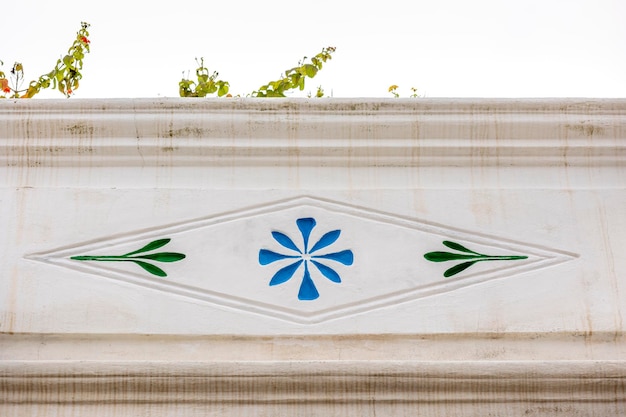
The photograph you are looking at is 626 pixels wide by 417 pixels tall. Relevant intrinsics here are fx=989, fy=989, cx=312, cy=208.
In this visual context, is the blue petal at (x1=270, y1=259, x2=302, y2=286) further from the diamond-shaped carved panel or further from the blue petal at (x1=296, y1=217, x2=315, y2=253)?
the blue petal at (x1=296, y1=217, x2=315, y2=253)

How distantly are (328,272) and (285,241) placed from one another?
21 cm

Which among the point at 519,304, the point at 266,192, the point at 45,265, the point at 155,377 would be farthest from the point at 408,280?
the point at 45,265

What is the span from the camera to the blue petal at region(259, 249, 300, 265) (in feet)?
11.9

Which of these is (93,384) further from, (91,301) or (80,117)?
(80,117)

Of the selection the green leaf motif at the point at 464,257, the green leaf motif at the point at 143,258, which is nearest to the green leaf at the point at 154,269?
the green leaf motif at the point at 143,258

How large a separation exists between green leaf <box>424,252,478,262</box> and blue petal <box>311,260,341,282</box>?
34cm

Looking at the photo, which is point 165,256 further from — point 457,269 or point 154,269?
point 457,269

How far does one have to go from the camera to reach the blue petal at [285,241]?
3688 mm

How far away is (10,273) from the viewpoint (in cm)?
357

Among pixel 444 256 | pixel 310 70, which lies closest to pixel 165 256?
pixel 444 256

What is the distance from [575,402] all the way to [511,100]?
1.23 metres

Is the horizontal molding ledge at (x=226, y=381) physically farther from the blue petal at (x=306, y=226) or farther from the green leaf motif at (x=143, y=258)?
the blue petal at (x=306, y=226)

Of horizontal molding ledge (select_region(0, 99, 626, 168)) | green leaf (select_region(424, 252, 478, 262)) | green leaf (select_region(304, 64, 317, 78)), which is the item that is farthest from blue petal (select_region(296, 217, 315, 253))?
green leaf (select_region(304, 64, 317, 78))

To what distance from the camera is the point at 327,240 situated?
371cm
